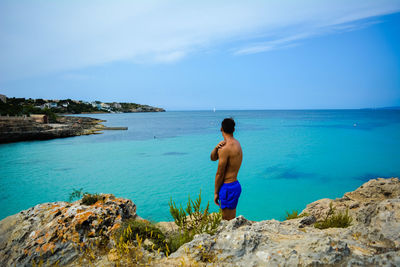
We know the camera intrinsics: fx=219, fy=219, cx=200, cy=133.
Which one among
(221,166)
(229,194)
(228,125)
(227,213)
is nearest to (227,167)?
(221,166)

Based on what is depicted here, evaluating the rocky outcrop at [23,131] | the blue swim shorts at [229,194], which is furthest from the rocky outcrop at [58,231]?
the rocky outcrop at [23,131]

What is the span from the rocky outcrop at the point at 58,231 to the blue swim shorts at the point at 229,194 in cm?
181

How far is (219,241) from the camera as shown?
102 inches

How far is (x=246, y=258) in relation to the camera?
2305 mm

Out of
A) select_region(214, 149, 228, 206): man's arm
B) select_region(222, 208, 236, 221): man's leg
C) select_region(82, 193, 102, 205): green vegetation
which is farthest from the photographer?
select_region(82, 193, 102, 205): green vegetation

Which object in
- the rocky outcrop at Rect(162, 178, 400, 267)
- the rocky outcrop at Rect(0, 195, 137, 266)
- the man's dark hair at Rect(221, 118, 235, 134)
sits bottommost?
the rocky outcrop at Rect(0, 195, 137, 266)

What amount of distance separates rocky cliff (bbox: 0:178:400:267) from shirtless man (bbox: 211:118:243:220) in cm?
43

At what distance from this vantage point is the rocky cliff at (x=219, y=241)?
6.83 ft

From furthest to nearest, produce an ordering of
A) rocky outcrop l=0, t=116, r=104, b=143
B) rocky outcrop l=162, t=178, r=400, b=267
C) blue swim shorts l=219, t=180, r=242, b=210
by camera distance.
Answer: rocky outcrop l=0, t=116, r=104, b=143
blue swim shorts l=219, t=180, r=242, b=210
rocky outcrop l=162, t=178, r=400, b=267

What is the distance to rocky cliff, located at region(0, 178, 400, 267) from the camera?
6.83ft

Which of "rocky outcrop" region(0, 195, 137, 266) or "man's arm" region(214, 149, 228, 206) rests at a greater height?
"man's arm" region(214, 149, 228, 206)

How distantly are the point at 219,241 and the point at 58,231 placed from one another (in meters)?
2.54

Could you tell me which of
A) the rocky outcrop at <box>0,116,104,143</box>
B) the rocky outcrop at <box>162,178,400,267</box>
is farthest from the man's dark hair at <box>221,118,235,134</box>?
the rocky outcrop at <box>0,116,104,143</box>

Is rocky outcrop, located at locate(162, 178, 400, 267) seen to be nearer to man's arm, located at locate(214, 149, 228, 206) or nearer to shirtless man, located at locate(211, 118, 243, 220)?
shirtless man, located at locate(211, 118, 243, 220)
